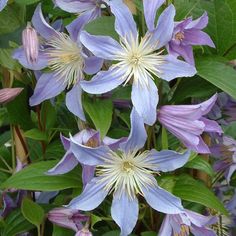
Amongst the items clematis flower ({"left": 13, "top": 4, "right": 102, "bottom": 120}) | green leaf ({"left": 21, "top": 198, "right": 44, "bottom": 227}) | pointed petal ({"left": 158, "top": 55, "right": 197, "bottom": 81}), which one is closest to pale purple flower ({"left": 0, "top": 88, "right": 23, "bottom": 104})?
clematis flower ({"left": 13, "top": 4, "right": 102, "bottom": 120})

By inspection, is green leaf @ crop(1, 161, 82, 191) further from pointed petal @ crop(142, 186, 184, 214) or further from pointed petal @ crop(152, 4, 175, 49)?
pointed petal @ crop(152, 4, 175, 49)

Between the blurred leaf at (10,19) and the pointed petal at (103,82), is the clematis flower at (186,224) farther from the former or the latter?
the blurred leaf at (10,19)

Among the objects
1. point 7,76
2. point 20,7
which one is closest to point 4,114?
point 7,76

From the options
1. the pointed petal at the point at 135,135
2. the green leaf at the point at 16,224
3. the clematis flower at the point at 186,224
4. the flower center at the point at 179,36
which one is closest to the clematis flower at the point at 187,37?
the flower center at the point at 179,36

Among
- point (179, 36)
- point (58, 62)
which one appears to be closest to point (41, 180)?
point (58, 62)

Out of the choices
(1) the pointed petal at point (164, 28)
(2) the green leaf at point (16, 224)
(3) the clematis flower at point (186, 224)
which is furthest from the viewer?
(2) the green leaf at point (16, 224)

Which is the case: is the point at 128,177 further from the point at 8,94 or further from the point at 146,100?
the point at 8,94
